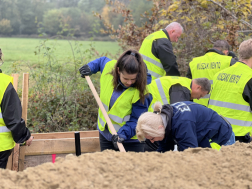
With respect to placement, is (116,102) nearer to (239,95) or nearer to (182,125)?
(182,125)

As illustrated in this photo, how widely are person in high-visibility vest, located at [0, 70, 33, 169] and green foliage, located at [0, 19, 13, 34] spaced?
5.33 metres

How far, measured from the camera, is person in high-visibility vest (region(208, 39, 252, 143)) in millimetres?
3115

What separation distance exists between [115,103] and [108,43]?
235 inches

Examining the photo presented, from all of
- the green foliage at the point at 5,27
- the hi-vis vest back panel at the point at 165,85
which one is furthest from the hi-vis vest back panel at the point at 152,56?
the green foliage at the point at 5,27

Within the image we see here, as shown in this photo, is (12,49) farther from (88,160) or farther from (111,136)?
(88,160)

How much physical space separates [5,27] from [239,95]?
6.49 meters

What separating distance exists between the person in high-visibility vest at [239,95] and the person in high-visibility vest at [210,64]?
859 millimetres

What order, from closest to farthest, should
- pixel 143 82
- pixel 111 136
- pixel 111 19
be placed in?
pixel 143 82 < pixel 111 136 < pixel 111 19

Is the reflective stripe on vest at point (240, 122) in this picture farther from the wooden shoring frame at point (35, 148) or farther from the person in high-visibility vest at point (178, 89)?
the wooden shoring frame at point (35, 148)

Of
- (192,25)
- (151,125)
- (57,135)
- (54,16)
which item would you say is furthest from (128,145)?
(54,16)

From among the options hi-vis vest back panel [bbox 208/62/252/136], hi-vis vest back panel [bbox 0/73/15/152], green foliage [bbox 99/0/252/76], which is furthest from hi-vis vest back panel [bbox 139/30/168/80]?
hi-vis vest back panel [bbox 0/73/15/152]

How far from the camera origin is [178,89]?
3.41 m

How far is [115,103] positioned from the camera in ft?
8.92

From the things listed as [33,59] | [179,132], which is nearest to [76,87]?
[33,59]
